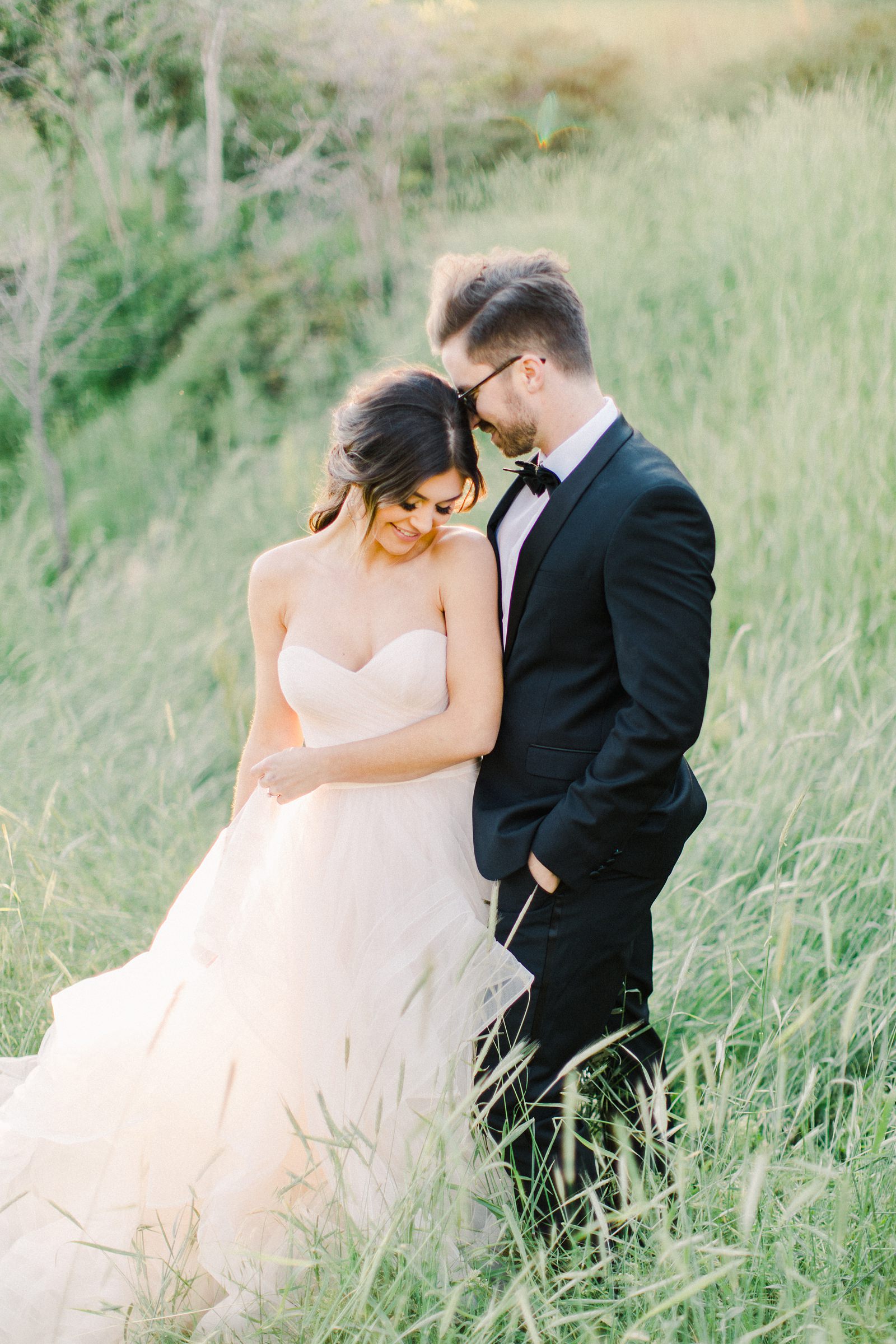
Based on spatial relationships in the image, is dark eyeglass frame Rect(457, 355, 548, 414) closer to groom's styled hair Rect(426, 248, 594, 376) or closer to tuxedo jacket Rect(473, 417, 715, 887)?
groom's styled hair Rect(426, 248, 594, 376)

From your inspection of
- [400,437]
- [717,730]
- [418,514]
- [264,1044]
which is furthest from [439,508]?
[717,730]

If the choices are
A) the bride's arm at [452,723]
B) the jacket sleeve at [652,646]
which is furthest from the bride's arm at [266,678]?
the jacket sleeve at [652,646]

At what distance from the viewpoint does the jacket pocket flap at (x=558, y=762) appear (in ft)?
6.70

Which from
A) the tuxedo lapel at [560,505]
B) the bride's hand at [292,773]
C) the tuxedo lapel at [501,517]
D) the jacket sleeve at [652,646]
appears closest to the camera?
the jacket sleeve at [652,646]

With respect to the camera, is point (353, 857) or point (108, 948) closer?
point (353, 857)

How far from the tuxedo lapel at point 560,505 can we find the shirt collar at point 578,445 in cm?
3

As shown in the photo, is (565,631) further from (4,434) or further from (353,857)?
(4,434)

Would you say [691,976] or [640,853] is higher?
[640,853]

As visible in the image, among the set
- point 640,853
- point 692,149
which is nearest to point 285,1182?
point 640,853

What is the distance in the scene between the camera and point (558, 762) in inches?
81.1

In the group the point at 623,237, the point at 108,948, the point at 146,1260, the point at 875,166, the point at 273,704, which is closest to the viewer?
the point at 146,1260

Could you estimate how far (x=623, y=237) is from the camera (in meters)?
6.81

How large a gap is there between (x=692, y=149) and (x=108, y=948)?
22.5ft

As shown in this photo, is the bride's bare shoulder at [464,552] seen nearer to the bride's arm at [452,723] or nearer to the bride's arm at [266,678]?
the bride's arm at [452,723]
